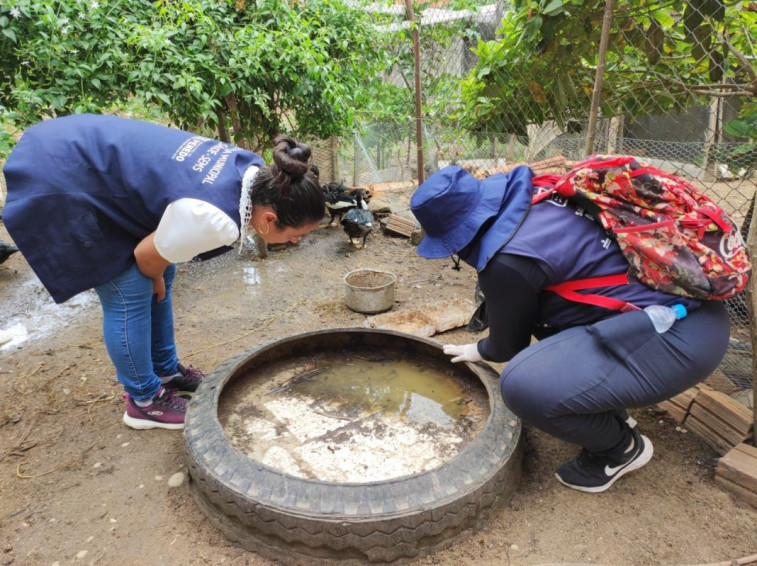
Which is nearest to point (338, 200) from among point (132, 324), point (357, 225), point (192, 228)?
point (357, 225)

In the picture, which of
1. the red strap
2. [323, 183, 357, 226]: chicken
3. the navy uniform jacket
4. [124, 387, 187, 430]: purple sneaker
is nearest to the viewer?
the red strap

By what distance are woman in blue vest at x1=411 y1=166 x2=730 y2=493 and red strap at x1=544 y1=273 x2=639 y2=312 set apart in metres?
0.02

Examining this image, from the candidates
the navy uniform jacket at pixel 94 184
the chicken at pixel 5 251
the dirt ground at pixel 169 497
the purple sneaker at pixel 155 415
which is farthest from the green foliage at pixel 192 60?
the purple sneaker at pixel 155 415

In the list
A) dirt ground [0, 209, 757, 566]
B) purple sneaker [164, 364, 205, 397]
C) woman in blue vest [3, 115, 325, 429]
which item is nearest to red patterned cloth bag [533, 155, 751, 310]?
dirt ground [0, 209, 757, 566]

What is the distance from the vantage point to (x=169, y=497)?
1.91 metres

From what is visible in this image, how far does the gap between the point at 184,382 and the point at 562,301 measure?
1.84 m

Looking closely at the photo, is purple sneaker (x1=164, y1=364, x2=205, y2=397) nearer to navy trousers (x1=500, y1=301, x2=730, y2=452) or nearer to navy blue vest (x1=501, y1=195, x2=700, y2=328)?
navy trousers (x1=500, y1=301, x2=730, y2=452)

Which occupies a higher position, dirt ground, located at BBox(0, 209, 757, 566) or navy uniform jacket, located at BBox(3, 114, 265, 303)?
navy uniform jacket, located at BBox(3, 114, 265, 303)

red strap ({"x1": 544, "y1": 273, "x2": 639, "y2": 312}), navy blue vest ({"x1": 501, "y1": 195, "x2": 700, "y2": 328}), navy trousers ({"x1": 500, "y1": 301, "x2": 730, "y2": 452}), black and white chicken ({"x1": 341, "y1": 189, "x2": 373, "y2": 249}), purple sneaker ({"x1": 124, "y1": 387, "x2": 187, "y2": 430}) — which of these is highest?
navy blue vest ({"x1": 501, "y1": 195, "x2": 700, "y2": 328})

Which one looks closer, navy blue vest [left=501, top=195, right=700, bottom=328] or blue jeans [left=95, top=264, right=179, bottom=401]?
navy blue vest [left=501, top=195, right=700, bottom=328]

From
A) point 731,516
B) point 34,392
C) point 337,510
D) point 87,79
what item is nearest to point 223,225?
point 337,510

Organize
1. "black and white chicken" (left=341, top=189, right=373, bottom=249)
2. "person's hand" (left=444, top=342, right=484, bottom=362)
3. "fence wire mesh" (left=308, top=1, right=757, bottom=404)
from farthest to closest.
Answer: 1. "black and white chicken" (left=341, top=189, right=373, bottom=249)
2. "fence wire mesh" (left=308, top=1, right=757, bottom=404)
3. "person's hand" (left=444, top=342, right=484, bottom=362)

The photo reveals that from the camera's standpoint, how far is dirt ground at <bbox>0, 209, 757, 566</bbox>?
5.40ft

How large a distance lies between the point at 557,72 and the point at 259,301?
2.50 meters
